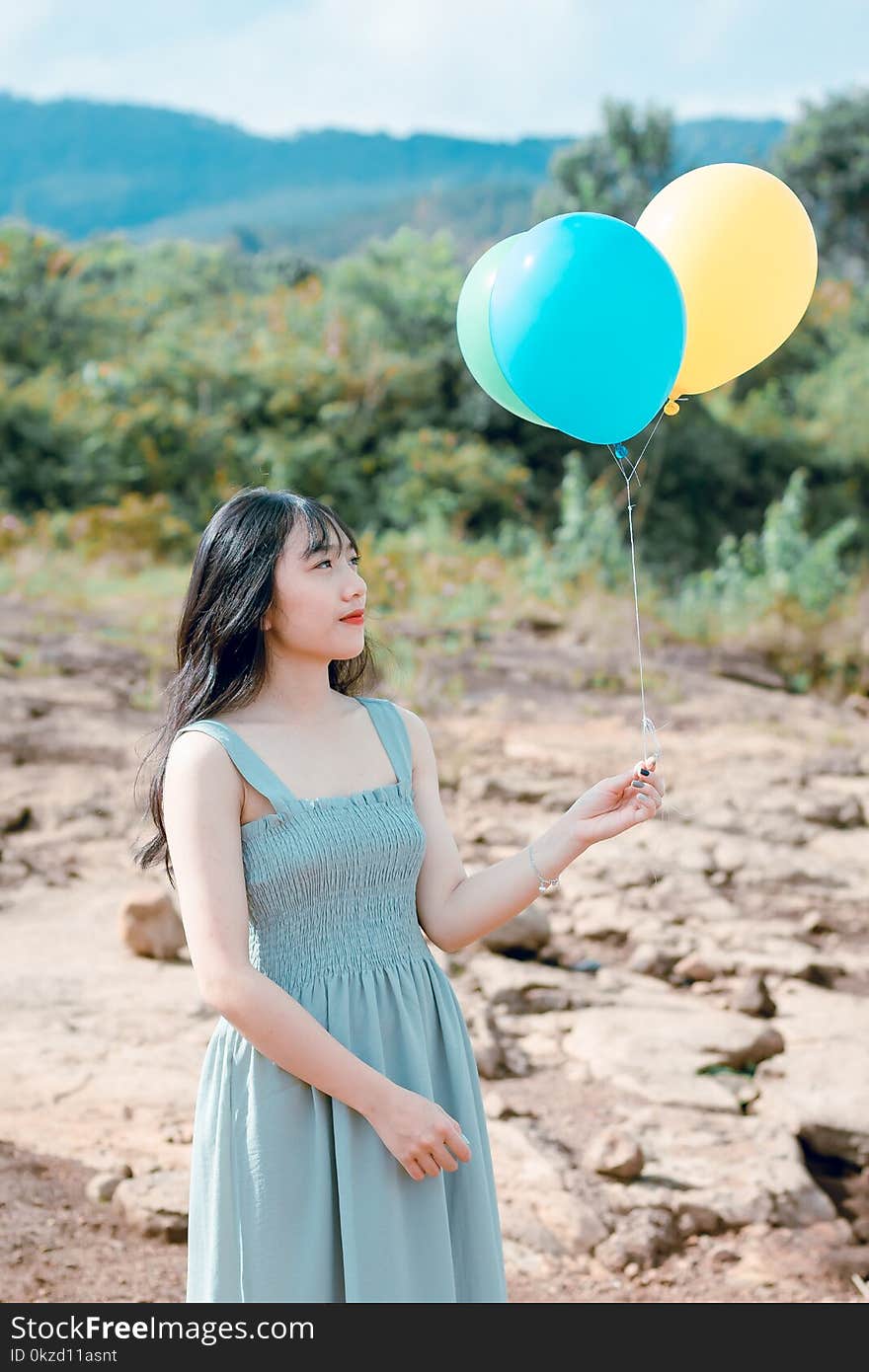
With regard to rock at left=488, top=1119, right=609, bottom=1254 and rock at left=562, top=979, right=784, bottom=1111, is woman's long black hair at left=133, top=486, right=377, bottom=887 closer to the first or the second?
rock at left=488, top=1119, right=609, bottom=1254

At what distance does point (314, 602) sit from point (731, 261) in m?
1.10

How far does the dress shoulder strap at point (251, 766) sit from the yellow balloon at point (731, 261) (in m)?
1.15

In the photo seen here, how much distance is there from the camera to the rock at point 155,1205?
2955 millimetres

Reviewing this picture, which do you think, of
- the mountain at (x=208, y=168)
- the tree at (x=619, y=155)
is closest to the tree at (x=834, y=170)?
the tree at (x=619, y=155)

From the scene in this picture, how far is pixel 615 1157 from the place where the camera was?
3262mm

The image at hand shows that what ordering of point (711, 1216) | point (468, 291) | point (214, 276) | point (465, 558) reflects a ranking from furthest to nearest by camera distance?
point (214, 276) < point (465, 558) < point (711, 1216) < point (468, 291)

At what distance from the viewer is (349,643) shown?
5.71 feet

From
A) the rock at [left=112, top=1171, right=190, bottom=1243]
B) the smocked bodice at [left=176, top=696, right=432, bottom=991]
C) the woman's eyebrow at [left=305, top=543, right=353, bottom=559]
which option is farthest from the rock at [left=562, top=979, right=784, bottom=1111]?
the woman's eyebrow at [left=305, top=543, right=353, bottom=559]

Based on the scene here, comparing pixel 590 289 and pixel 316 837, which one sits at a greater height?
pixel 590 289

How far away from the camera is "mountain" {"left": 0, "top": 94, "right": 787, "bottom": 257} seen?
47.6 meters

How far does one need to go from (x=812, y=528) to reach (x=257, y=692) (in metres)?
13.3

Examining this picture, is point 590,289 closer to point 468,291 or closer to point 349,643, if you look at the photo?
point 468,291

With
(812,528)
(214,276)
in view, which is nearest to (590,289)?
(812,528)

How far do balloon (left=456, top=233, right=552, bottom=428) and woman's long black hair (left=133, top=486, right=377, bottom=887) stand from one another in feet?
1.84
